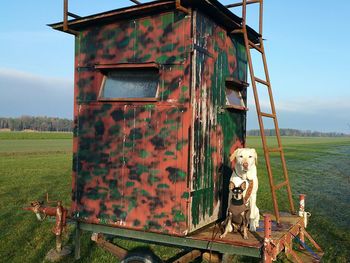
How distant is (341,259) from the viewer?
10.7 metres

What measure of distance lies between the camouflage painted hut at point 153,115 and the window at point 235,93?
156 millimetres

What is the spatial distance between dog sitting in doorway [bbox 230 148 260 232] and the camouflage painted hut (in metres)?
0.50

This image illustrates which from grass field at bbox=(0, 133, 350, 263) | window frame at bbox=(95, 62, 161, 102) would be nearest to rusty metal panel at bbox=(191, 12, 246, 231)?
window frame at bbox=(95, 62, 161, 102)

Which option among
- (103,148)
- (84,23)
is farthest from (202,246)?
(84,23)

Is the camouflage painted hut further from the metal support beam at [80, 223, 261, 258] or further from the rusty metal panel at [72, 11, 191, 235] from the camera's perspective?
the metal support beam at [80, 223, 261, 258]

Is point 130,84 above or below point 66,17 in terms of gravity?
below

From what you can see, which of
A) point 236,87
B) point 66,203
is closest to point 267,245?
point 236,87

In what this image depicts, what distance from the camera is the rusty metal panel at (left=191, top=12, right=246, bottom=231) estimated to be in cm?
649

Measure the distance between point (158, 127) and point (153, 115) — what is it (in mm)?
239

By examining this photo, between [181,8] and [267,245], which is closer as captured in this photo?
[267,245]

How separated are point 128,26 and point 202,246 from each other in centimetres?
423

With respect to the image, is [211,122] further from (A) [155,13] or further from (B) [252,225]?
(A) [155,13]

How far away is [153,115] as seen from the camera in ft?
21.6

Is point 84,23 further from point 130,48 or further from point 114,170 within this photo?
point 114,170
